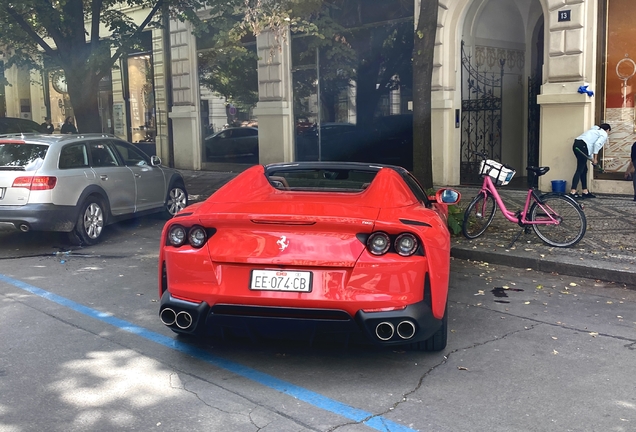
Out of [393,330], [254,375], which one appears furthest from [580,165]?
[254,375]

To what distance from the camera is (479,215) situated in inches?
370

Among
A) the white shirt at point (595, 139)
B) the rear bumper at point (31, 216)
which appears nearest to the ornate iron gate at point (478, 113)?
the white shirt at point (595, 139)

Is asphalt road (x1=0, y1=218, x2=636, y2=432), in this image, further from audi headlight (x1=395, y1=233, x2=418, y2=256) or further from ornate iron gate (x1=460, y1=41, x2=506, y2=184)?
ornate iron gate (x1=460, y1=41, x2=506, y2=184)

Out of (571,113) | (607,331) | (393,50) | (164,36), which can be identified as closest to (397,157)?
(393,50)

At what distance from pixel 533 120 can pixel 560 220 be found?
757 centimetres

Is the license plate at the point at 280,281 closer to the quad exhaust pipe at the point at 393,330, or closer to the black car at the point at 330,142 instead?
the quad exhaust pipe at the point at 393,330

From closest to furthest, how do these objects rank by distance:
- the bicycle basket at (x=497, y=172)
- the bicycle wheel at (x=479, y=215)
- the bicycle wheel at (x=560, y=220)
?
the bicycle wheel at (x=560, y=220)
the bicycle basket at (x=497, y=172)
the bicycle wheel at (x=479, y=215)

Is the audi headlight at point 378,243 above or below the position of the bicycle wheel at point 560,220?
above

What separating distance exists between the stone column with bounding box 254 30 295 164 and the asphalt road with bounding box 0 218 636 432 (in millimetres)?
11582

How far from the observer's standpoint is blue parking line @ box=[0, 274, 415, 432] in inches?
151

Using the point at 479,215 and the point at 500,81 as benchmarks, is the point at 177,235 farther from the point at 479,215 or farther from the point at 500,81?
the point at 500,81

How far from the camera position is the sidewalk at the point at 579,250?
755 centimetres

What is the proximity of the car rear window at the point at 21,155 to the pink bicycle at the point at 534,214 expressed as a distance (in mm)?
5554

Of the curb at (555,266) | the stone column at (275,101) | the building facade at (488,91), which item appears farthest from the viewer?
the stone column at (275,101)
